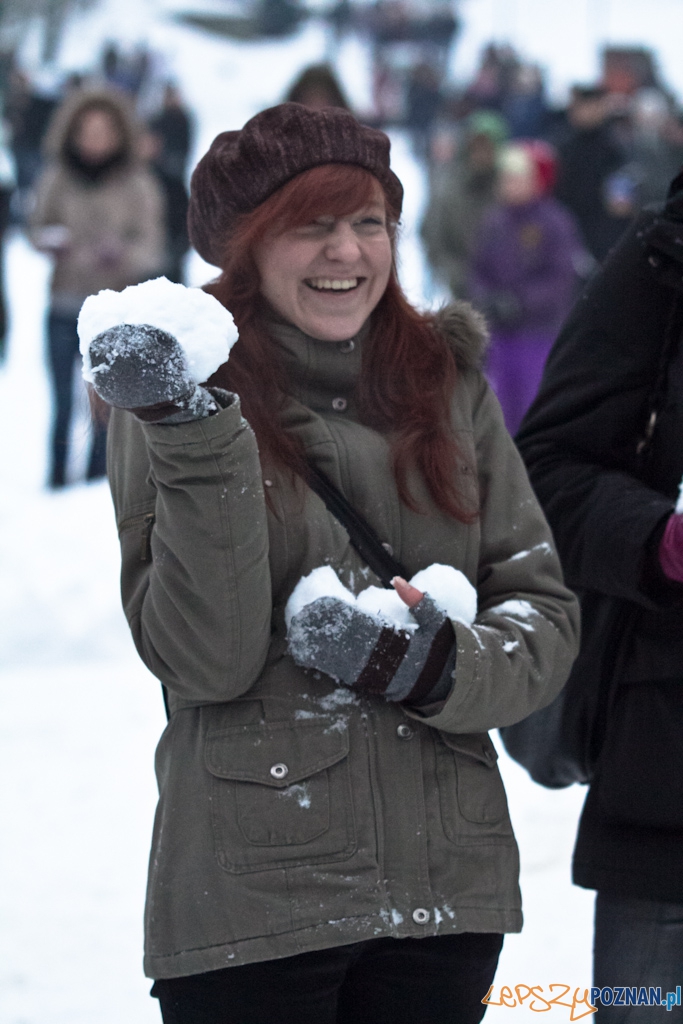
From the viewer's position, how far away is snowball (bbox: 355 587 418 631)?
1.58 meters

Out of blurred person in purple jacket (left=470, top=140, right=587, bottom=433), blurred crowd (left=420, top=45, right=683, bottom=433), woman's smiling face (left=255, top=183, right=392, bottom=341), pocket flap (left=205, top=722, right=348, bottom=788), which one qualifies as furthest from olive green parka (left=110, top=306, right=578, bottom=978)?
blurred person in purple jacket (left=470, top=140, right=587, bottom=433)

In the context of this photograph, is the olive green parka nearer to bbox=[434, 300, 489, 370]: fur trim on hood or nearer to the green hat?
bbox=[434, 300, 489, 370]: fur trim on hood

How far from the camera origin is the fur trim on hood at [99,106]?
612 centimetres

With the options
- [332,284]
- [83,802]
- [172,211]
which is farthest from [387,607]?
[172,211]

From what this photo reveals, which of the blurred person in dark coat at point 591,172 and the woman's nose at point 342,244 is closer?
the woman's nose at point 342,244

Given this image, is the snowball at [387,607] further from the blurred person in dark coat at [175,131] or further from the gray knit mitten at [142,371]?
the blurred person in dark coat at [175,131]

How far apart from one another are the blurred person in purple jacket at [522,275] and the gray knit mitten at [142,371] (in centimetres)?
514

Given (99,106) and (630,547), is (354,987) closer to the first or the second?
(630,547)

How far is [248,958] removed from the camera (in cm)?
151

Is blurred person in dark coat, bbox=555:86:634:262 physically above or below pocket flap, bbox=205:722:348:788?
above

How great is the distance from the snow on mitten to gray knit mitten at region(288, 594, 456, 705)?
0.32 m

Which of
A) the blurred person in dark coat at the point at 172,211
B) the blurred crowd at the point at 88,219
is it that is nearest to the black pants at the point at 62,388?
the blurred crowd at the point at 88,219

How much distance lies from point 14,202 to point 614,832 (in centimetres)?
1364

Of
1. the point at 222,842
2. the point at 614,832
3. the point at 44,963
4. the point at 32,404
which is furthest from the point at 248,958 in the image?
the point at 32,404
